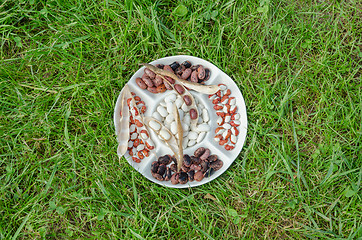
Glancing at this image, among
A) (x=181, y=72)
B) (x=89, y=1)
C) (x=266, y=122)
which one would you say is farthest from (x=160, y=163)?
(x=89, y=1)

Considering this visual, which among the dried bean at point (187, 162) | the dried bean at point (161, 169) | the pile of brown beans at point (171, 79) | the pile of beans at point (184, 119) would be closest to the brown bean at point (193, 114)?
the pile of beans at point (184, 119)

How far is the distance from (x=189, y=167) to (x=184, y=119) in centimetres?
32

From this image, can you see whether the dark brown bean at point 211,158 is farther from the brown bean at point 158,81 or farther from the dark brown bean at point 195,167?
the brown bean at point 158,81

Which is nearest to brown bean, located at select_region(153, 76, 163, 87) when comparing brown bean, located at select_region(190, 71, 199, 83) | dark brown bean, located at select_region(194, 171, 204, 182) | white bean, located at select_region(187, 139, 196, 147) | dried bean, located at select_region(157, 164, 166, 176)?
brown bean, located at select_region(190, 71, 199, 83)

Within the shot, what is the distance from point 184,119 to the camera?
2.19m

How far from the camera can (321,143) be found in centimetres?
224

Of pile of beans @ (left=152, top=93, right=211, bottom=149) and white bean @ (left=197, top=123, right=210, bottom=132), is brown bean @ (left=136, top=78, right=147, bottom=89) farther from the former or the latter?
white bean @ (left=197, top=123, right=210, bottom=132)

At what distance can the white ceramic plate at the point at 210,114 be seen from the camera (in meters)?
2.14

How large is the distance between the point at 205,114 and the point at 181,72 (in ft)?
1.07

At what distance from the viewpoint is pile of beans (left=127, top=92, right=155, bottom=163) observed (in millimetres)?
2150

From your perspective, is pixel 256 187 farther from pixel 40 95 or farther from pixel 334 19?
pixel 40 95

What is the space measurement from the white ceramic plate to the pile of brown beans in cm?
3

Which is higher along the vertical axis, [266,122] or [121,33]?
[121,33]

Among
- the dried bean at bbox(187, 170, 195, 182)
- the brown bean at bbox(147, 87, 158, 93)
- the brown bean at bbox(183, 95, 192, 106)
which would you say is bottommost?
the dried bean at bbox(187, 170, 195, 182)
